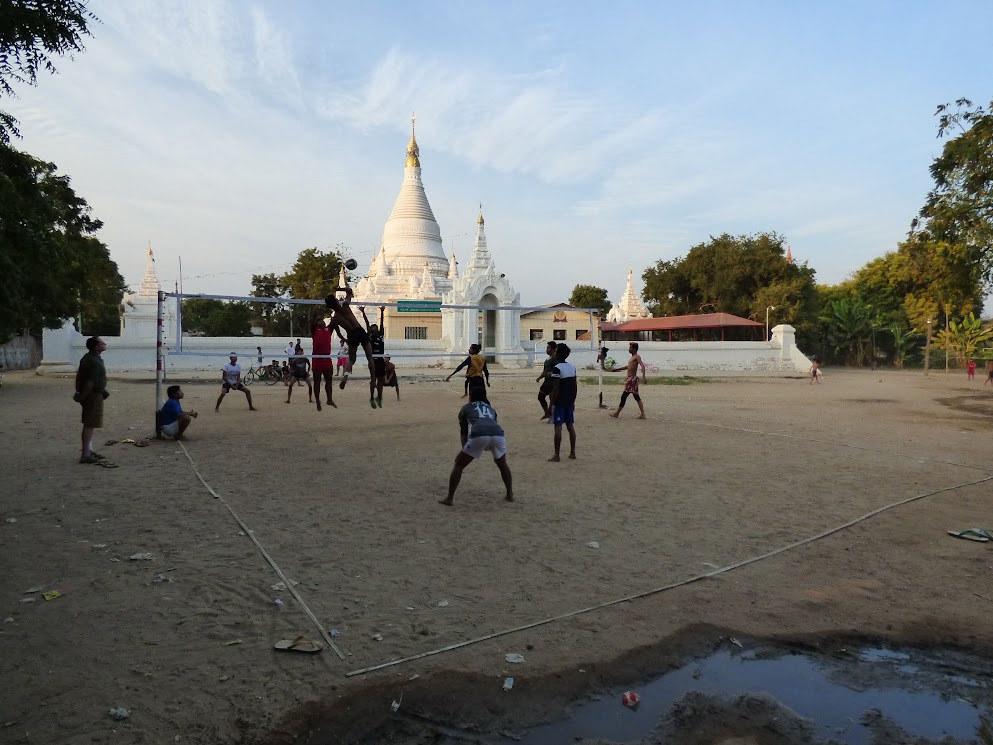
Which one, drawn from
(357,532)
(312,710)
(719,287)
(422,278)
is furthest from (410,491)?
(719,287)

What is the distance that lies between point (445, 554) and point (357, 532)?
3.21ft

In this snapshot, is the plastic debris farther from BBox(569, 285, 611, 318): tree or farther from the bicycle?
BBox(569, 285, 611, 318): tree

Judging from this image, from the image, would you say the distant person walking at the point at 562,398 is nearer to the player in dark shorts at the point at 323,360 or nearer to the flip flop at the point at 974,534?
the flip flop at the point at 974,534

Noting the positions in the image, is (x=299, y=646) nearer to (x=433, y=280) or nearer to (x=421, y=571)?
(x=421, y=571)

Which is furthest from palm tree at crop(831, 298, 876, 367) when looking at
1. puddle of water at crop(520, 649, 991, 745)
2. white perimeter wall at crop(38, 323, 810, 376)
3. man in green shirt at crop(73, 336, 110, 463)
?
puddle of water at crop(520, 649, 991, 745)

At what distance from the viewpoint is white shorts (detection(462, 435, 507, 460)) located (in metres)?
6.48

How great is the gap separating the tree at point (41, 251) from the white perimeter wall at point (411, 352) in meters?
2.78

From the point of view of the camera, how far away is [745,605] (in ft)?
14.3

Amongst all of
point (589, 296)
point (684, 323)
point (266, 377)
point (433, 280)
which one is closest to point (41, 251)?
point (266, 377)

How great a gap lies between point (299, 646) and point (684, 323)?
1765 inches

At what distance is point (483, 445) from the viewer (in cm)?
650

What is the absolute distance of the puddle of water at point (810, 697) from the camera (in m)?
3.03

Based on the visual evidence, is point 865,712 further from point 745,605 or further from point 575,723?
point 575,723

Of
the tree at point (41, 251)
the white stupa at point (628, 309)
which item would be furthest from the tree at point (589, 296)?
the tree at point (41, 251)
